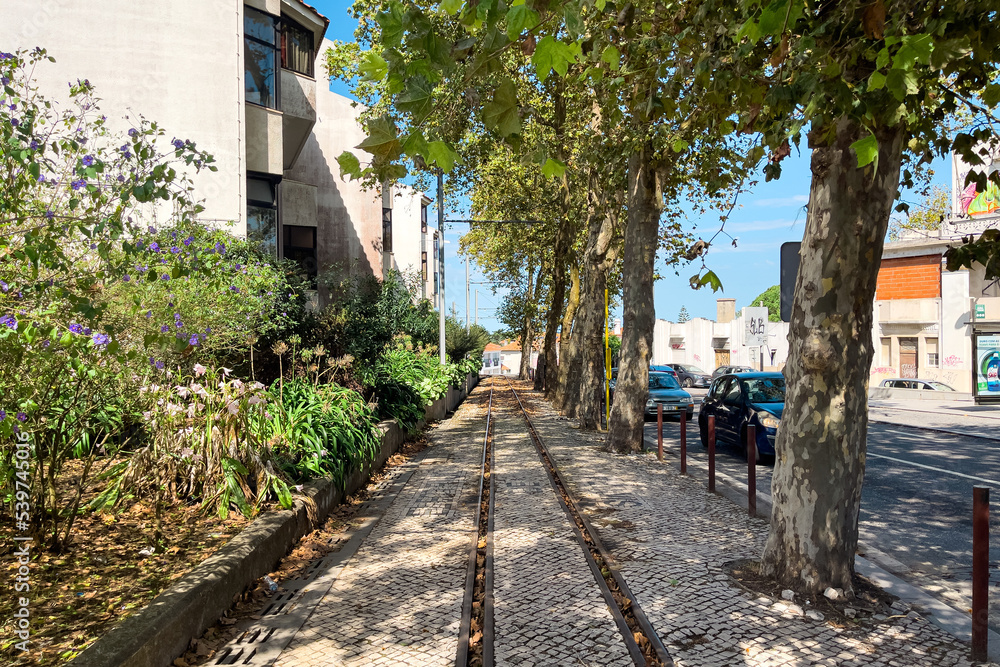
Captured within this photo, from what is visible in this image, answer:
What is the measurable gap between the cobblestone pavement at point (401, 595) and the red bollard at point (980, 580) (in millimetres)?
3149

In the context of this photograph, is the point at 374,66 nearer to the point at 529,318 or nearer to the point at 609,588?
the point at 609,588

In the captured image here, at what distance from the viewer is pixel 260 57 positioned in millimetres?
17672

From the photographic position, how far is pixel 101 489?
22.6ft

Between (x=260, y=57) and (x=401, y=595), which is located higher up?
(x=260, y=57)

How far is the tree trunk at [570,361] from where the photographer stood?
22.3 meters

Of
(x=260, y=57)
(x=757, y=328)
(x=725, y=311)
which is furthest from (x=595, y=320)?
(x=725, y=311)

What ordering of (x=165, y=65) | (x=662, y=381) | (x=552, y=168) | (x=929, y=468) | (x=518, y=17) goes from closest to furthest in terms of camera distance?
(x=518, y=17)
(x=552, y=168)
(x=929, y=468)
(x=165, y=65)
(x=662, y=381)

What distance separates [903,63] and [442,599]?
4.52m

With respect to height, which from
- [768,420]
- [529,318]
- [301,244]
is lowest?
[768,420]

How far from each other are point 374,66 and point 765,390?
479 inches

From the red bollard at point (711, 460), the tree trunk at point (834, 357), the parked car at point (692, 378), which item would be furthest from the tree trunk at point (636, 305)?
the parked car at point (692, 378)

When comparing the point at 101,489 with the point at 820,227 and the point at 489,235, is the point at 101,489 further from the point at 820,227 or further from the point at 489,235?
the point at 489,235

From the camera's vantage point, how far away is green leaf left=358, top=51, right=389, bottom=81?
123 inches

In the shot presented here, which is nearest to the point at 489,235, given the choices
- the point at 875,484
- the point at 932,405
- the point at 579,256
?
the point at 579,256
